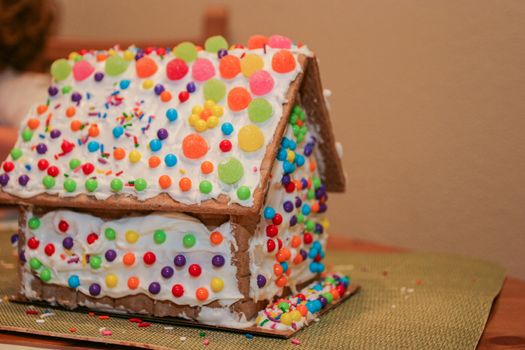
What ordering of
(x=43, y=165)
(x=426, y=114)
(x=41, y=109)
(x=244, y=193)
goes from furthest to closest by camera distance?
(x=426, y=114)
(x=41, y=109)
(x=43, y=165)
(x=244, y=193)

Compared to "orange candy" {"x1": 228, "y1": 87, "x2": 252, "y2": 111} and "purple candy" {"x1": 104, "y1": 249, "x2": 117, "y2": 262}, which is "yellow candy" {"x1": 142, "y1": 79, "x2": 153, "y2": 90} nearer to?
"orange candy" {"x1": 228, "y1": 87, "x2": 252, "y2": 111}

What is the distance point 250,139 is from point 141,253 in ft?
0.99

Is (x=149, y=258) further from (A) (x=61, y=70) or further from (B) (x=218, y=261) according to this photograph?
(A) (x=61, y=70)

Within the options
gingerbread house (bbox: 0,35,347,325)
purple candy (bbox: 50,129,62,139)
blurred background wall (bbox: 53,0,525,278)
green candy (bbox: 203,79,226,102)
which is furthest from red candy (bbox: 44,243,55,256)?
blurred background wall (bbox: 53,0,525,278)

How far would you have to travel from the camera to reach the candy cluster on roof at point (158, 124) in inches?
53.6

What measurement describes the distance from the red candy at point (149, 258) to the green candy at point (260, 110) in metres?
0.31

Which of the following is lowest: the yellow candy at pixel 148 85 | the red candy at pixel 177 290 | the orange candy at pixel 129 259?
the red candy at pixel 177 290

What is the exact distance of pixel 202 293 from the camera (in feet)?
4.52

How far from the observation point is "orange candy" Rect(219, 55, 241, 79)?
1.46m

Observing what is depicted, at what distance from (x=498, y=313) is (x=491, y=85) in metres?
0.58

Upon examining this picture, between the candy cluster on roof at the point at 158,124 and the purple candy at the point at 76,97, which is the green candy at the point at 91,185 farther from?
the purple candy at the point at 76,97

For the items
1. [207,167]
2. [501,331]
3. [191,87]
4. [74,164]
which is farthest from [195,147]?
[501,331]

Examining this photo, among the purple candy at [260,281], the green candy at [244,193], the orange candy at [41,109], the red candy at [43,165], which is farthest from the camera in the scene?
the orange candy at [41,109]

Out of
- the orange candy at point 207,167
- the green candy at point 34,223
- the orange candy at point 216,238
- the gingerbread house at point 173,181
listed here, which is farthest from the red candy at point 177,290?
the green candy at point 34,223
